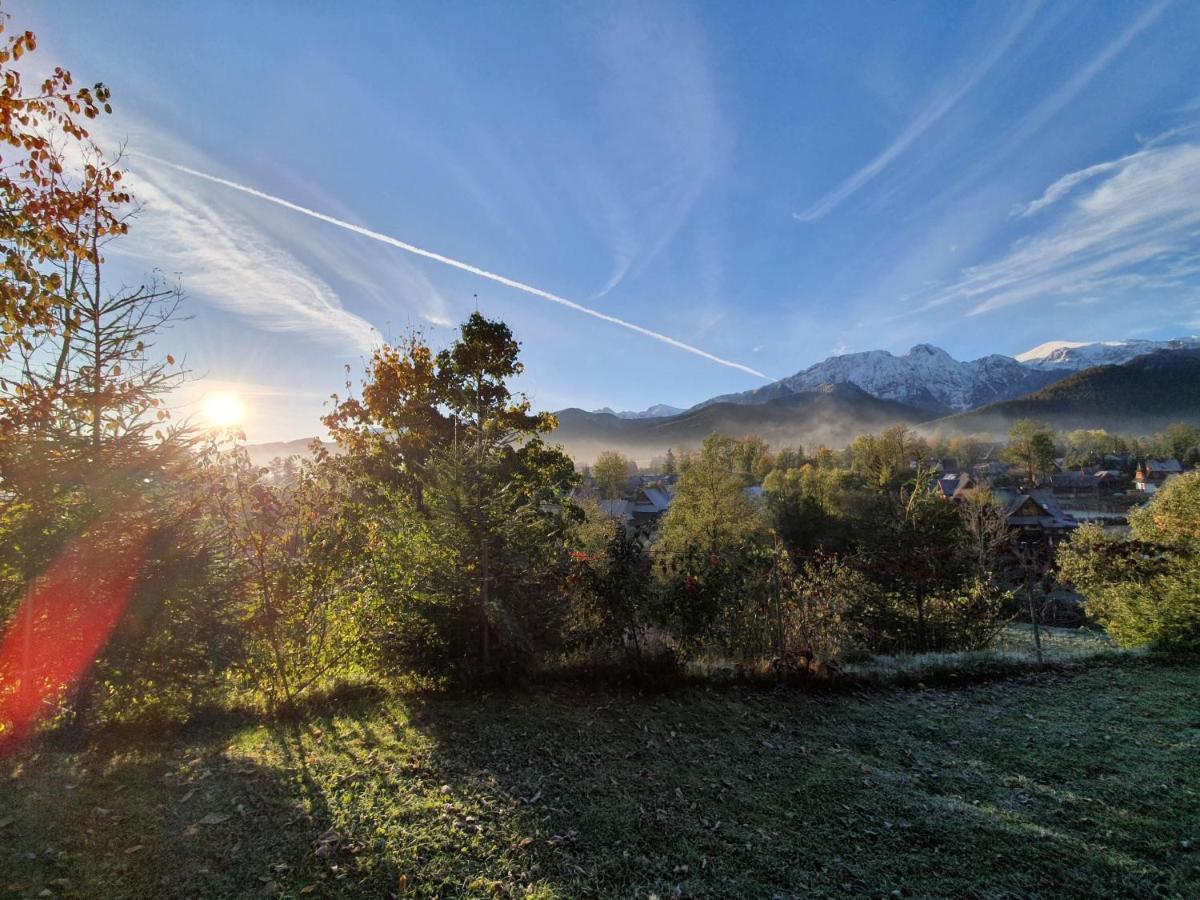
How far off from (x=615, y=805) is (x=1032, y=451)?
9416cm

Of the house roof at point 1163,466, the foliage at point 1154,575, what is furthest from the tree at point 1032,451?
the foliage at point 1154,575

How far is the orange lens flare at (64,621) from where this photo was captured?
4.80m

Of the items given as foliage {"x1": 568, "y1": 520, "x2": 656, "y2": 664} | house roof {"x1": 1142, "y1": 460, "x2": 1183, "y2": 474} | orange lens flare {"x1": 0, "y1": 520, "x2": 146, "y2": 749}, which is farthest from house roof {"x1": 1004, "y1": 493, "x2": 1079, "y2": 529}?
house roof {"x1": 1142, "y1": 460, "x2": 1183, "y2": 474}

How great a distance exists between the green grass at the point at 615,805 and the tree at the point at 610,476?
190ft

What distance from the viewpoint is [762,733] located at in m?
5.68

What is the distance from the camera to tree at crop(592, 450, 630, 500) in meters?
65.4

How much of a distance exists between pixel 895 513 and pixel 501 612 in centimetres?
1325

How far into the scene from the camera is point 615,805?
412 centimetres

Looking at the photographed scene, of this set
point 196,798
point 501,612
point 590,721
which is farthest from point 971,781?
point 196,798

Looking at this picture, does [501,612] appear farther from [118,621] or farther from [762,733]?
[118,621]

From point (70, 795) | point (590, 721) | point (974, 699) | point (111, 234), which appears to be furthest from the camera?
point (974, 699)

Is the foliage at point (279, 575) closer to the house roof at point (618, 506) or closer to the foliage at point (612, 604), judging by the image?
the foliage at point (612, 604)

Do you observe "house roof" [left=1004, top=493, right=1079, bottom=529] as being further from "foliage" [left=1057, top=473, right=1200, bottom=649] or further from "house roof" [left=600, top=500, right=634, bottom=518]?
"foliage" [left=1057, top=473, right=1200, bottom=649]

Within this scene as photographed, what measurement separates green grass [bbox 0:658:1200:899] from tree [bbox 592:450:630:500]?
57.8 metres
